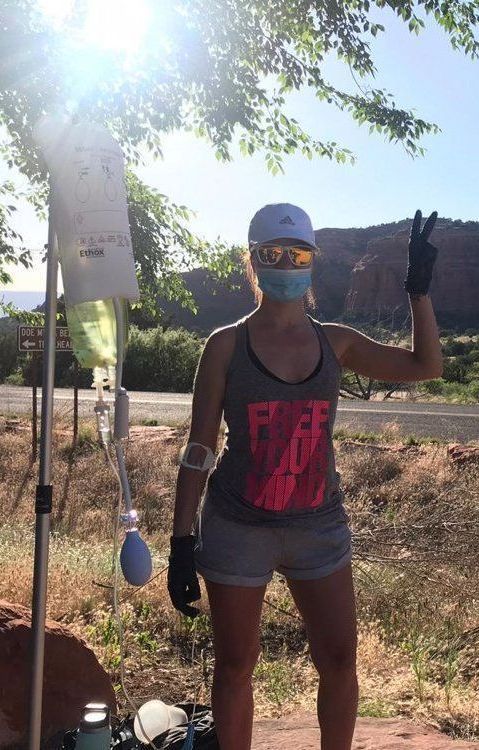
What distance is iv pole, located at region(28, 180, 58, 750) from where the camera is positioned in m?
1.99

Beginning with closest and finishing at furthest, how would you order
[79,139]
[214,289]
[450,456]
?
[79,139]
[214,289]
[450,456]

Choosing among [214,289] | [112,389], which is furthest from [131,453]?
[112,389]

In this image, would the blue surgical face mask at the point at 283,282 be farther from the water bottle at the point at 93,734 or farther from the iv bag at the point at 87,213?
the water bottle at the point at 93,734

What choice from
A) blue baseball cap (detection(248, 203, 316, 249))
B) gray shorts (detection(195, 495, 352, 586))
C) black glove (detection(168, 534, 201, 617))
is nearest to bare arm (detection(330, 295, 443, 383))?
blue baseball cap (detection(248, 203, 316, 249))

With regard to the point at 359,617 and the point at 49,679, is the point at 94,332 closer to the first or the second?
the point at 49,679

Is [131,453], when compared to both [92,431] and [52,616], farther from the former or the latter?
[52,616]

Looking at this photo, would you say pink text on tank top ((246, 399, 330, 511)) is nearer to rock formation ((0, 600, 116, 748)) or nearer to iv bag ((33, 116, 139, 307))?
iv bag ((33, 116, 139, 307))

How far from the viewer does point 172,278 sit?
579 cm

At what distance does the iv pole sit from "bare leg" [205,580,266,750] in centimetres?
46

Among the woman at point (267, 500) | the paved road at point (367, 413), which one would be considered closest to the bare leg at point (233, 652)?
the woman at point (267, 500)

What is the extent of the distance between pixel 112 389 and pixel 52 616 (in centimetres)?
234

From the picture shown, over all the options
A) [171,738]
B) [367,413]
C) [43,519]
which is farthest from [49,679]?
[367,413]

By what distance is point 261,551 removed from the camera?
6.43 ft

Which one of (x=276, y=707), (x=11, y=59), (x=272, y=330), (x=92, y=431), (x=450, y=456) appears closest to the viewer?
(x=272, y=330)
